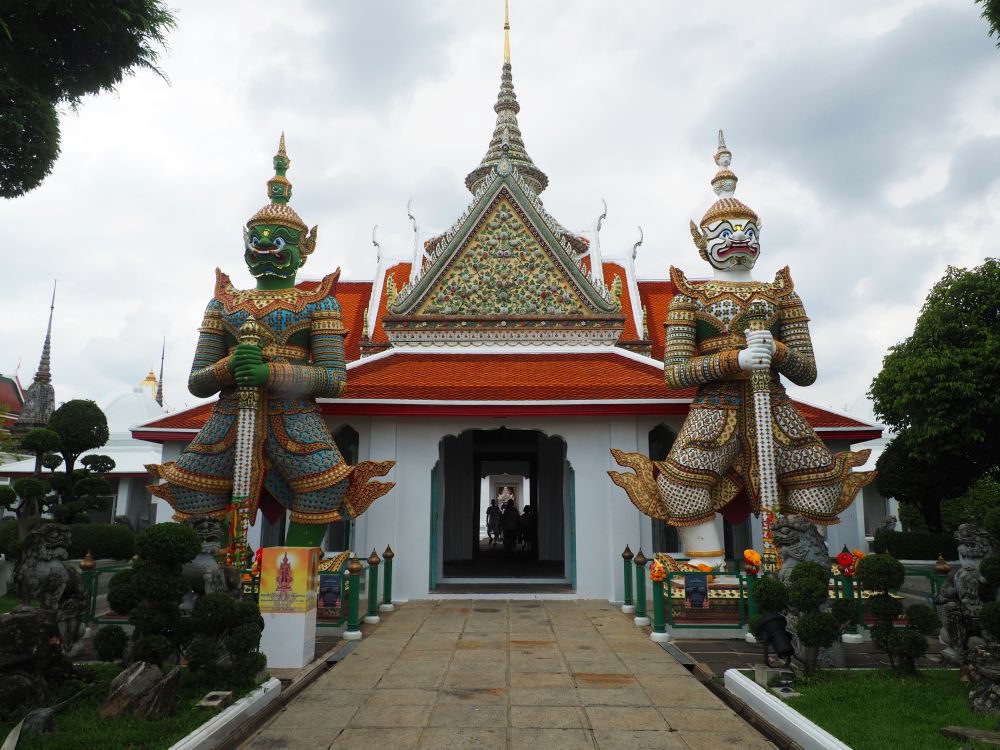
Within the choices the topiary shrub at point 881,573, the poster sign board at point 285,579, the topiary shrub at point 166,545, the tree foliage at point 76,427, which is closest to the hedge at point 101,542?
the tree foliage at point 76,427

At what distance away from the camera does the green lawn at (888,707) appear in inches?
151

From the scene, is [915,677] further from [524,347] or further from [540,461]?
[540,461]

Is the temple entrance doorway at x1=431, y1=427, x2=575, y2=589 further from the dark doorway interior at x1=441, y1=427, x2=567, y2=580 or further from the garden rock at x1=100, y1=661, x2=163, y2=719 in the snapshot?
the garden rock at x1=100, y1=661, x2=163, y2=719

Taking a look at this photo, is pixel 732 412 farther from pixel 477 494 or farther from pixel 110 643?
pixel 477 494

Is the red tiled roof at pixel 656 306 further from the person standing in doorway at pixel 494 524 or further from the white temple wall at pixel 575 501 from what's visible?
the person standing in doorway at pixel 494 524

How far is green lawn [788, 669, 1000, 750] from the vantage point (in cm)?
385

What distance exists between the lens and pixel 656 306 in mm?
14750

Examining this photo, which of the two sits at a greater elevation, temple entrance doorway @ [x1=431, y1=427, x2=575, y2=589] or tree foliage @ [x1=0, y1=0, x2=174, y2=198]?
tree foliage @ [x1=0, y1=0, x2=174, y2=198]

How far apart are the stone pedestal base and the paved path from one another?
35 cm

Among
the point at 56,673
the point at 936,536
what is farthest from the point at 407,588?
the point at 936,536

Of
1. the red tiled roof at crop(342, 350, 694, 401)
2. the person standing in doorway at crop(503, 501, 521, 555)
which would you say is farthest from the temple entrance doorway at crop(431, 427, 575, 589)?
the red tiled roof at crop(342, 350, 694, 401)

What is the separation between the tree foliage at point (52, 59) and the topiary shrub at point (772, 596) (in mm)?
7958

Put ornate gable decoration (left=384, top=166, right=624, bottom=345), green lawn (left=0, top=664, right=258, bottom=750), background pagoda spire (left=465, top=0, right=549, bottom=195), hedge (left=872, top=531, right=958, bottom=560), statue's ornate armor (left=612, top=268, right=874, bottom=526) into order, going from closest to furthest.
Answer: green lawn (left=0, top=664, right=258, bottom=750), statue's ornate armor (left=612, top=268, right=874, bottom=526), hedge (left=872, top=531, right=958, bottom=560), ornate gable decoration (left=384, top=166, right=624, bottom=345), background pagoda spire (left=465, top=0, right=549, bottom=195)

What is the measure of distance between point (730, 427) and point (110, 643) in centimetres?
615
